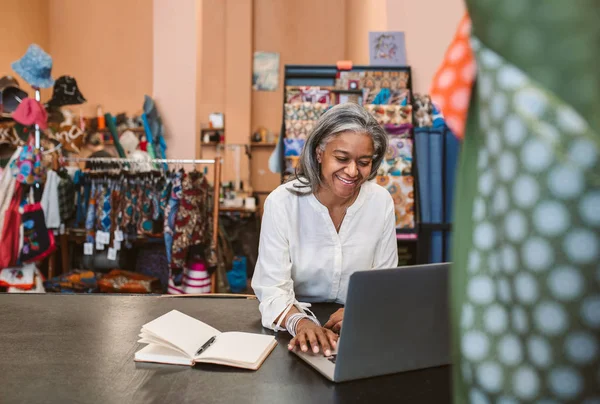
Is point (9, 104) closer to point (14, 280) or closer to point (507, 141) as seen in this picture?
point (14, 280)

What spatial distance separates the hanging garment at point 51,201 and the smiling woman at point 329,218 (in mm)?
2651

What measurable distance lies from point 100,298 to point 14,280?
248 cm

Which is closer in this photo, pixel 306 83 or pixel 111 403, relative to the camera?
pixel 111 403

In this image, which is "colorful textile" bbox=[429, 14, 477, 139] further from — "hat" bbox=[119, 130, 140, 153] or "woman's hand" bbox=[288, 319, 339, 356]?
"hat" bbox=[119, 130, 140, 153]

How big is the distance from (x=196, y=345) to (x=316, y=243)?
73 cm

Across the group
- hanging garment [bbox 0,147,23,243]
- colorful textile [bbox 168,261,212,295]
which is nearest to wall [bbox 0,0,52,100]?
hanging garment [bbox 0,147,23,243]

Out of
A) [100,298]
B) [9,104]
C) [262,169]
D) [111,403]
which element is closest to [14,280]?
[9,104]

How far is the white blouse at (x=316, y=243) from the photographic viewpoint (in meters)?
1.77

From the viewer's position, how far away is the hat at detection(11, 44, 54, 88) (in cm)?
381

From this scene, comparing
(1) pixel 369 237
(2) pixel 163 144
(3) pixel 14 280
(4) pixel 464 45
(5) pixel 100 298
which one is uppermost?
(2) pixel 163 144

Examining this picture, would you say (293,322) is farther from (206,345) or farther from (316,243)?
(316,243)

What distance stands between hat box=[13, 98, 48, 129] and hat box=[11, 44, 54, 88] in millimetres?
177

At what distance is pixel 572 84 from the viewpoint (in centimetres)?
41

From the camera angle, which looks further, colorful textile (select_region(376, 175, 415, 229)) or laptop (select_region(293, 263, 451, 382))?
colorful textile (select_region(376, 175, 415, 229))
